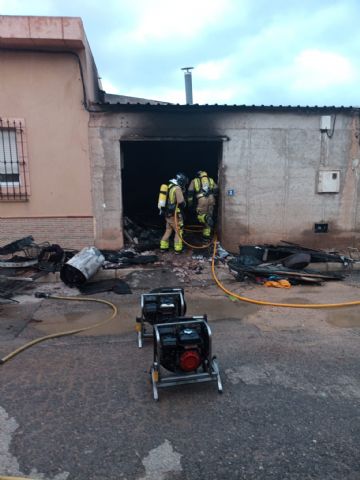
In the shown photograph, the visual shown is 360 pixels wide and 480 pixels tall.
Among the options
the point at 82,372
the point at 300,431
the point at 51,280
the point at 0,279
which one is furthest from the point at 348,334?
the point at 0,279

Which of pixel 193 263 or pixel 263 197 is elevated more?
pixel 263 197

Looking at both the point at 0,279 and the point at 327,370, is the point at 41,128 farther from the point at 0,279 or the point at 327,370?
the point at 327,370

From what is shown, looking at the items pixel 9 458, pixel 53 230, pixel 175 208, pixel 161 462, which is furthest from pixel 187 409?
pixel 53 230

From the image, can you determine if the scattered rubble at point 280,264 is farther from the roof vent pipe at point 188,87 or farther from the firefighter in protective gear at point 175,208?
the roof vent pipe at point 188,87

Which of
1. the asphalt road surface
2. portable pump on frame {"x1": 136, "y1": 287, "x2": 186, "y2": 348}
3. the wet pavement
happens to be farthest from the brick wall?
portable pump on frame {"x1": 136, "y1": 287, "x2": 186, "y2": 348}

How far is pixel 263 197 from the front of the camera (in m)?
8.43

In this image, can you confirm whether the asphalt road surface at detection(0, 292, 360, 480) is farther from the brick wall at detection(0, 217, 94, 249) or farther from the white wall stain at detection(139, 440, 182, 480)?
the brick wall at detection(0, 217, 94, 249)

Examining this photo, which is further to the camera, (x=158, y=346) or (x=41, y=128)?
(x=41, y=128)

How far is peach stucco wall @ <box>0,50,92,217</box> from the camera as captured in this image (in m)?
7.46

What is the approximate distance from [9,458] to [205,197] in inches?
287

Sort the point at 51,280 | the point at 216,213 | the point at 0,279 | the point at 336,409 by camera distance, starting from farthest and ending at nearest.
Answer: the point at 216,213
the point at 51,280
the point at 0,279
the point at 336,409

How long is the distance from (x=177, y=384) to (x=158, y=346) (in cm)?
42

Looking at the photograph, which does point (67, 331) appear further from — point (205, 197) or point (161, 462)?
point (205, 197)

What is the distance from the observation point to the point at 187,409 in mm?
2918
